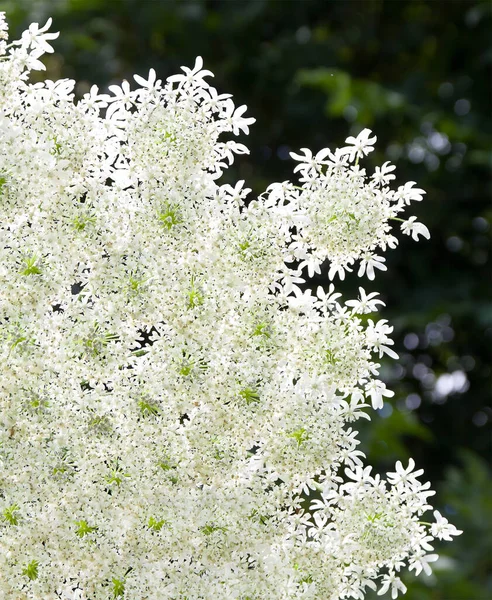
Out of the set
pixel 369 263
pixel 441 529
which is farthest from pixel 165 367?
pixel 441 529

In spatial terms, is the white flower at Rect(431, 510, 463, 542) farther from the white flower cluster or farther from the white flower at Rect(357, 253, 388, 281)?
the white flower at Rect(357, 253, 388, 281)

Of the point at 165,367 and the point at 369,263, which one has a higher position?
the point at 369,263

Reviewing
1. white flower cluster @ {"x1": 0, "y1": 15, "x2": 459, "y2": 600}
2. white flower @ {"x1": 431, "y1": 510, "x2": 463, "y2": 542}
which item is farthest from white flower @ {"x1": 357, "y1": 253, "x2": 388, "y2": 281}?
white flower @ {"x1": 431, "y1": 510, "x2": 463, "y2": 542}

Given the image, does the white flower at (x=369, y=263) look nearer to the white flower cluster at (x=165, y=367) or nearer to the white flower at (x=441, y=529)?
the white flower cluster at (x=165, y=367)

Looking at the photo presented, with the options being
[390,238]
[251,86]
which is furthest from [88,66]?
[390,238]

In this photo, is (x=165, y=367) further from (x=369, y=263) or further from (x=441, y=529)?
(x=441, y=529)

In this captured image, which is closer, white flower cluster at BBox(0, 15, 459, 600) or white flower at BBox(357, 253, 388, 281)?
white flower cluster at BBox(0, 15, 459, 600)

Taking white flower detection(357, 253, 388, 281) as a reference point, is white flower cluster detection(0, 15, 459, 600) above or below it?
below

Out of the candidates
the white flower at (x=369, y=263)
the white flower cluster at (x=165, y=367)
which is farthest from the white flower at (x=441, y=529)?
the white flower at (x=369, y=263)
